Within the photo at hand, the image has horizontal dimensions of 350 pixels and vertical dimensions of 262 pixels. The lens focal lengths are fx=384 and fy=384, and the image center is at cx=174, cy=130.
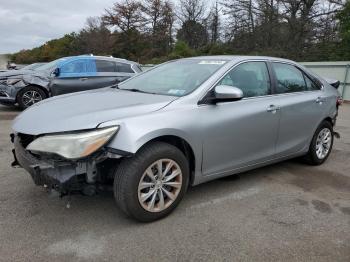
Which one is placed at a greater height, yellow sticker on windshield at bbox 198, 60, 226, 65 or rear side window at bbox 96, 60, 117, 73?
yellow sticker on windshield at bbox 198, 60, 226, 65

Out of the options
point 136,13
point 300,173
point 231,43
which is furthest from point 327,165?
point 136,13

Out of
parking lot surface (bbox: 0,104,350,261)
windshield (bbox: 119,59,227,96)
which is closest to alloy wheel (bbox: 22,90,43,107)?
parking lot surface (bbox: 0,104,350,261)

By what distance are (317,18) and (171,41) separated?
2079cm

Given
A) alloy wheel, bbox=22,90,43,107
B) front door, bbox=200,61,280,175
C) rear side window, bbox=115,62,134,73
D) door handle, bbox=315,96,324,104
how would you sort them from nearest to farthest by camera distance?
1. front door, bbox=200,61,280,175
2. door handle, bbox=315,96,324,104
3. alloy wheel, bbox=22,90,43,107
4. rear side window, bbox=115,62,134,73

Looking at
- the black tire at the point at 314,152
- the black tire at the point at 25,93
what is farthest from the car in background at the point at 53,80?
the black tire at the point at 314,152

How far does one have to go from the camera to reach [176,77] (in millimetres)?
4277

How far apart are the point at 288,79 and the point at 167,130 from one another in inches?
89.1

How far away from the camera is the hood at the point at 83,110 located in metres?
3.21

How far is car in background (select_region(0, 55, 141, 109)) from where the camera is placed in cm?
1013

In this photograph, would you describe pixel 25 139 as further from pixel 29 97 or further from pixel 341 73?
pixel 341 73

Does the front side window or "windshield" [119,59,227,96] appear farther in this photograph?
the front side window

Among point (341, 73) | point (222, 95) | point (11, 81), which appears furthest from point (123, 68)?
point (341, 73)

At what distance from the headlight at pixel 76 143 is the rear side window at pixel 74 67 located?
25.0 feet

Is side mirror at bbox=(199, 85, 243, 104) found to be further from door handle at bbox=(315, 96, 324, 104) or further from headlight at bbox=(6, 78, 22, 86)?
headlight at bbox=(6, 78, 22, 86)
